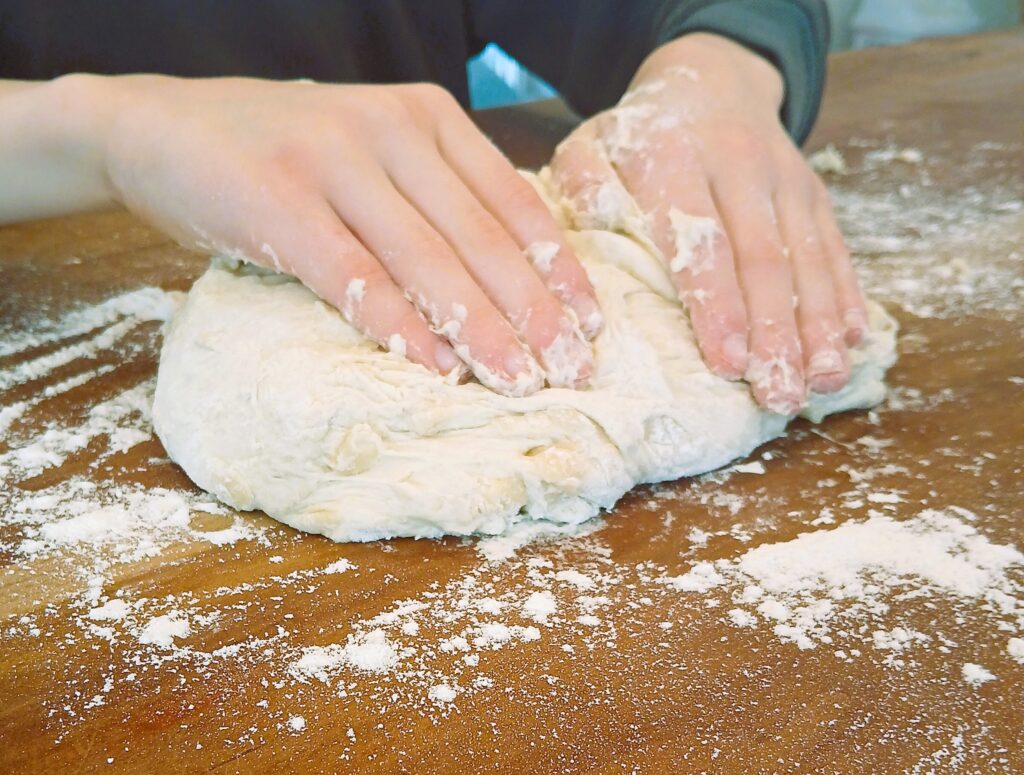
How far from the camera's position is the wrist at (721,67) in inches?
54.9

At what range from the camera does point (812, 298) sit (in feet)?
3.79

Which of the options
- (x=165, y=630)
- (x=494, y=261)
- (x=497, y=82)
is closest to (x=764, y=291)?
(x=494, y=261)

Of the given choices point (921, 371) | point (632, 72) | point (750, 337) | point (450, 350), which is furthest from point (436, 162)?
point (632, 72)

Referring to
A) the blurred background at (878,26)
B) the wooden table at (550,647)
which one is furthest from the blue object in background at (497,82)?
the wooden table at (550,647)

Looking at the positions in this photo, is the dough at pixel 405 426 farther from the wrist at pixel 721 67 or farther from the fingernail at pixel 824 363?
the wrist at pixel 721 67

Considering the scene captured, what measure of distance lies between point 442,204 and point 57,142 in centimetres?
54

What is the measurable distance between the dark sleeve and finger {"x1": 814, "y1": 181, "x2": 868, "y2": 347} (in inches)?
16.3

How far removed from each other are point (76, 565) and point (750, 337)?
0.78 m

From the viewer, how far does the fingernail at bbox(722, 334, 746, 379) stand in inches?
42.5

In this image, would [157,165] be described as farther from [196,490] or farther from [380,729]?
[380,729]

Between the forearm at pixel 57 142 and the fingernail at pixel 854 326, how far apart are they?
37.8 inches

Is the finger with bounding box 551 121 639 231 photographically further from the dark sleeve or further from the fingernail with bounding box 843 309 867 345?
the dark sleeve

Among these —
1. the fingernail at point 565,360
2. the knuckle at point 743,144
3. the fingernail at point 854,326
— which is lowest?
the fingernail at point 854,326

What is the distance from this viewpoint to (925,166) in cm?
198
